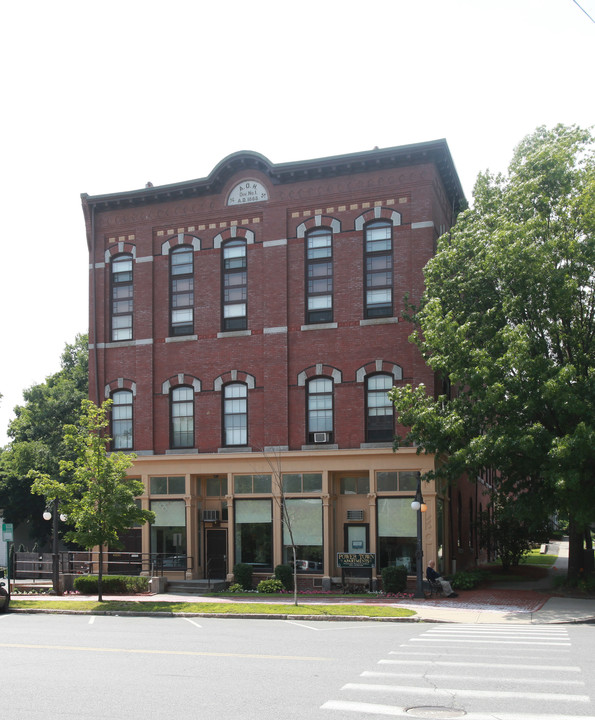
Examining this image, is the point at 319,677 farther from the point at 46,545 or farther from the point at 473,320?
the point at 46,545

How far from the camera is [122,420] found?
32562mm

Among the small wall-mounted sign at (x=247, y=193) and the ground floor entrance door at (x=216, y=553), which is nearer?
the ground floor entrance door at (x=216, y=553)

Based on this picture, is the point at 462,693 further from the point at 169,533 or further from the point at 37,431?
the point at 37,431

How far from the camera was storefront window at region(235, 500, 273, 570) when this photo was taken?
29.8 metres

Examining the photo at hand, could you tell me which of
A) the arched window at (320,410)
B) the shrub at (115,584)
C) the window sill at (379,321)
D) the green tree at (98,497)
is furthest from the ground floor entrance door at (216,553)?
the window sill at (379,321)

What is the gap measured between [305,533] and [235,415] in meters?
5.07

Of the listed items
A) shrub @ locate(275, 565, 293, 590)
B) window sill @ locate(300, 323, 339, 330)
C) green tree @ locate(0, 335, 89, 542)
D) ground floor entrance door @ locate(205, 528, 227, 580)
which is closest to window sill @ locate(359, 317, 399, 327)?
window sill @ locate(300, 323, 339, 330)

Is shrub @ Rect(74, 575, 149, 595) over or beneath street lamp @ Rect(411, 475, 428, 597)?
beneath

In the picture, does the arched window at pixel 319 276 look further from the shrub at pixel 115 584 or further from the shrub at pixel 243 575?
the shrub at pixel 115 584

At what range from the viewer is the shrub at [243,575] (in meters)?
28.5

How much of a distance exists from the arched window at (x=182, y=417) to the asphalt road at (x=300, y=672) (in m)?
12.7

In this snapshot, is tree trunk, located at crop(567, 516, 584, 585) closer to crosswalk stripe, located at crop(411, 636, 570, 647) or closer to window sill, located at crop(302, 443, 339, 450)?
window sill, located at crop(302, 443, 339, 450)

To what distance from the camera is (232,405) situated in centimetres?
3100

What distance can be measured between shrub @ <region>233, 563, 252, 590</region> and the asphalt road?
9.31 metres
